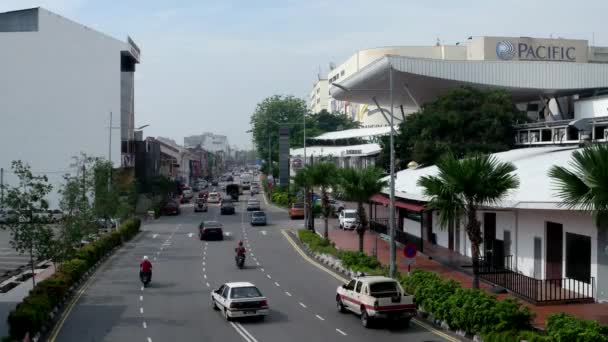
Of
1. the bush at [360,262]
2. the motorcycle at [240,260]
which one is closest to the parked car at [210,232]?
the motorcycle at [240,260]

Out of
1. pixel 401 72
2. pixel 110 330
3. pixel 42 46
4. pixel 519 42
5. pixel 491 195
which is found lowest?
pixel 110 330

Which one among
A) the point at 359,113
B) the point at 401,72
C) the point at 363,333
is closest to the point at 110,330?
the point at 363,333

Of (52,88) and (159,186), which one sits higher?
(52,88)

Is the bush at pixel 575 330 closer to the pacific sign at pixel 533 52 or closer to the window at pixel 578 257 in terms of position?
the window at pixel 578 257

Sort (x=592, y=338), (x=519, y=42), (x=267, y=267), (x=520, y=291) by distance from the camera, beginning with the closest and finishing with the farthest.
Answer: (x=592, y=338) < (x=520, y=291) < (x=267, y=267) < (x=519, y=42)

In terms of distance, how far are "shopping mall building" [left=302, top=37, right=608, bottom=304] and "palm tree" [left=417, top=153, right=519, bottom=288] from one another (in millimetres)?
967

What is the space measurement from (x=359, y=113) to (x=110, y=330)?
13131 cm

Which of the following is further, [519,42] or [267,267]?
[519,42]

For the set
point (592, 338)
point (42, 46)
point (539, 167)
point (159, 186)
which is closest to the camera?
point (592, 338)

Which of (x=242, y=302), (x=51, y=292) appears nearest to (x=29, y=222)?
(x=51, y=292)

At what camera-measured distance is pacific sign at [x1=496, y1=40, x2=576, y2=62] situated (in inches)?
4350

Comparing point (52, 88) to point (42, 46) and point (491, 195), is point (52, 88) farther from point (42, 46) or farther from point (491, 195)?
point (491, 195)

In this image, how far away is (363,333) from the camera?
2112 cm

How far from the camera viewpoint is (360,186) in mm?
37062
